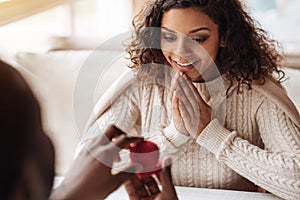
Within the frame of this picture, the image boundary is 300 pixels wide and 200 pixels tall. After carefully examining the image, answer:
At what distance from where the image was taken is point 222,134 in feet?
3.92

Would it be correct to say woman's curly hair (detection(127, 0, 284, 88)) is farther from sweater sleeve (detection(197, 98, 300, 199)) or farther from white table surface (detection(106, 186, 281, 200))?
white table surface (detection(106, 186, 281, 200))

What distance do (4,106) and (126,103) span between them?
72 cm

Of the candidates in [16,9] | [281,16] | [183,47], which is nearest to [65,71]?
[16,9]

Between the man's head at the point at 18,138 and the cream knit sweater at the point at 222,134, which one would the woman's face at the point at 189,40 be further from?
the man's head at the point at 18,138

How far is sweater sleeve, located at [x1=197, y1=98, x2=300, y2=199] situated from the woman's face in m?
0.13

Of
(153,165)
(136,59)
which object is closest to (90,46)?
(136,59)

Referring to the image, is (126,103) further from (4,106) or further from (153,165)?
(4,106)

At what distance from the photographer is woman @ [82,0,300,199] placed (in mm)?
1134

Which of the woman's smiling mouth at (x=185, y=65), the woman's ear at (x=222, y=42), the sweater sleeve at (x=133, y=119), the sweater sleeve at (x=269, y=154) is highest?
the woman's ear at (x=222, y=42)

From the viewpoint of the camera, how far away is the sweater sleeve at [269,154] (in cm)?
118

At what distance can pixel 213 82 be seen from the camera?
1210 millimetres

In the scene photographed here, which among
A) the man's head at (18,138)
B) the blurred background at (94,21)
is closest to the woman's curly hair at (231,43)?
the man's head at (18,138)

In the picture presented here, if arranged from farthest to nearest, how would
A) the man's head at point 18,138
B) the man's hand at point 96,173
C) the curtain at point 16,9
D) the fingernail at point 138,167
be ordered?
the curtain at point 16,9
the fingernail at point 138,167
the man's hand at point 96,173
the man's head at point 18,138

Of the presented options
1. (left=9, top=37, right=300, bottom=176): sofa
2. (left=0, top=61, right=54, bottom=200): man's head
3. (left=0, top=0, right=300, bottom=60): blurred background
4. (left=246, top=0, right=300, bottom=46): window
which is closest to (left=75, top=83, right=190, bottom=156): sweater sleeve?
(left=9, top=37, right=300, bottom=176): sofa
